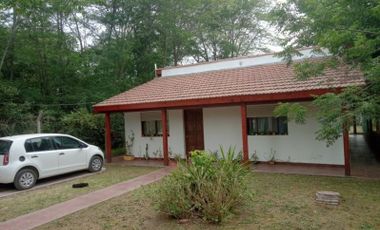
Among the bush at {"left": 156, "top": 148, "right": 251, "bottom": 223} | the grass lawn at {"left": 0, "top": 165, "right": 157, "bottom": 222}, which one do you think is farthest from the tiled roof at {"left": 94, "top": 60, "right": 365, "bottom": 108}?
the bush at {"left": 156, "top": 148, "right": 251, "bottom": 223}

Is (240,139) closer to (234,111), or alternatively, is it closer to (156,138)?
(234,111)

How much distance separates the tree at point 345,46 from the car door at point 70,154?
6.66m

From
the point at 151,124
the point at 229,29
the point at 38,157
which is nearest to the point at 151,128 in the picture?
the point at 151,124

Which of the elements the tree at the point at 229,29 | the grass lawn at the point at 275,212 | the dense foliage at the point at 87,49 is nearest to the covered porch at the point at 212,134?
the grass lawn at the point at 275,212

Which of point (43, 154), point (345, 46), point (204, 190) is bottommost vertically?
point (204, 190)

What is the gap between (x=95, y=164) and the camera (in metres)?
10.4

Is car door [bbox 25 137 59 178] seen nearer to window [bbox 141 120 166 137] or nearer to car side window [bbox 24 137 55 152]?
car side window [bbox 24 137 55 152]

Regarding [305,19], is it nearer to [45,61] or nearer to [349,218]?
[349,218]

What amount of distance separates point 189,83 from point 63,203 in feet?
24.2

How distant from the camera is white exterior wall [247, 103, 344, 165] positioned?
9.42 m

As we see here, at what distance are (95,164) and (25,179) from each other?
250 cm

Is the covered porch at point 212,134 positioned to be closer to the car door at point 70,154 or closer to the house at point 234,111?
the house at point 234,111

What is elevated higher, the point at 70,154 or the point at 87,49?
the point at 87,49

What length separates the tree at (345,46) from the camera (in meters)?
5.71
